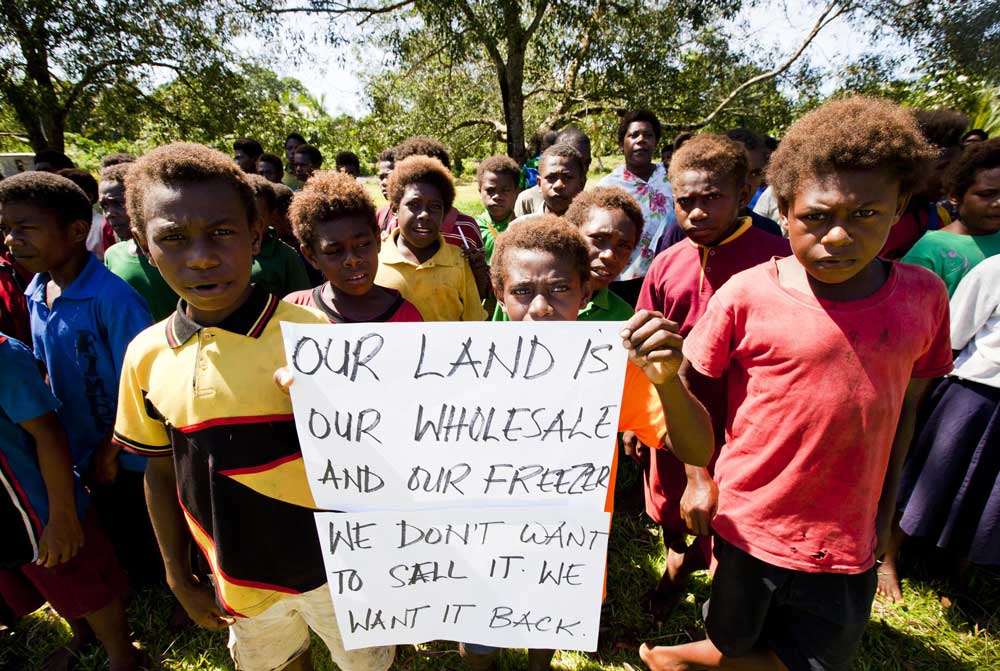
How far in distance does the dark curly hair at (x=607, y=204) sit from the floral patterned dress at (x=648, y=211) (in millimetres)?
1087

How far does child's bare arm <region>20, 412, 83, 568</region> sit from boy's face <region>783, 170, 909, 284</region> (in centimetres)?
252

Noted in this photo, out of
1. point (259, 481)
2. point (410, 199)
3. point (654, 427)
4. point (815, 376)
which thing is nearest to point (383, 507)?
point (259, 481)

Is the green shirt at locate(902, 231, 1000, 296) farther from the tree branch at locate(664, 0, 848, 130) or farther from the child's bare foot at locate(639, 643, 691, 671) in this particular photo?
the tree branch at locate(664, 0, 848, 130)

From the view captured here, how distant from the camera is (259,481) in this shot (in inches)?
61.8

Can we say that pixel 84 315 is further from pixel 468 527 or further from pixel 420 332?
pixel 468 527

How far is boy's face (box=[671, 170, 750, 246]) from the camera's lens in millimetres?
2248

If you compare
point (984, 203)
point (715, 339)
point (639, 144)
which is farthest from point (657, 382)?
point (639, 144)

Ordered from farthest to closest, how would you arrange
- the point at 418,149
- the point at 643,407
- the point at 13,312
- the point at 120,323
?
the point at 418,149 → the point at 13,312 → the point at 120,323 → the point at 643,407

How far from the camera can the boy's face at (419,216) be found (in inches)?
112

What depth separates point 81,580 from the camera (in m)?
2.12

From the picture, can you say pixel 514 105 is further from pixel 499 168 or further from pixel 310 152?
pixel 499 168

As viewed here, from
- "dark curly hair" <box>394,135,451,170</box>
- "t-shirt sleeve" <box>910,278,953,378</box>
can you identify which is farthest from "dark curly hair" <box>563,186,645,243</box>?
"dark curly hair" <box>394,135,451,170</box>

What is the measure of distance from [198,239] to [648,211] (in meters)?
3.45

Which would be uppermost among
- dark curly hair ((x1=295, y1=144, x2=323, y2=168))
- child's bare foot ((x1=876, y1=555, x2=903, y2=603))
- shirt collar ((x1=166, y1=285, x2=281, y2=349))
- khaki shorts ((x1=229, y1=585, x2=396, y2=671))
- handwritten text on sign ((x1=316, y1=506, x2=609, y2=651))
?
dark curly hair ((x1=295, y1=144, x2=323, y2=168))
